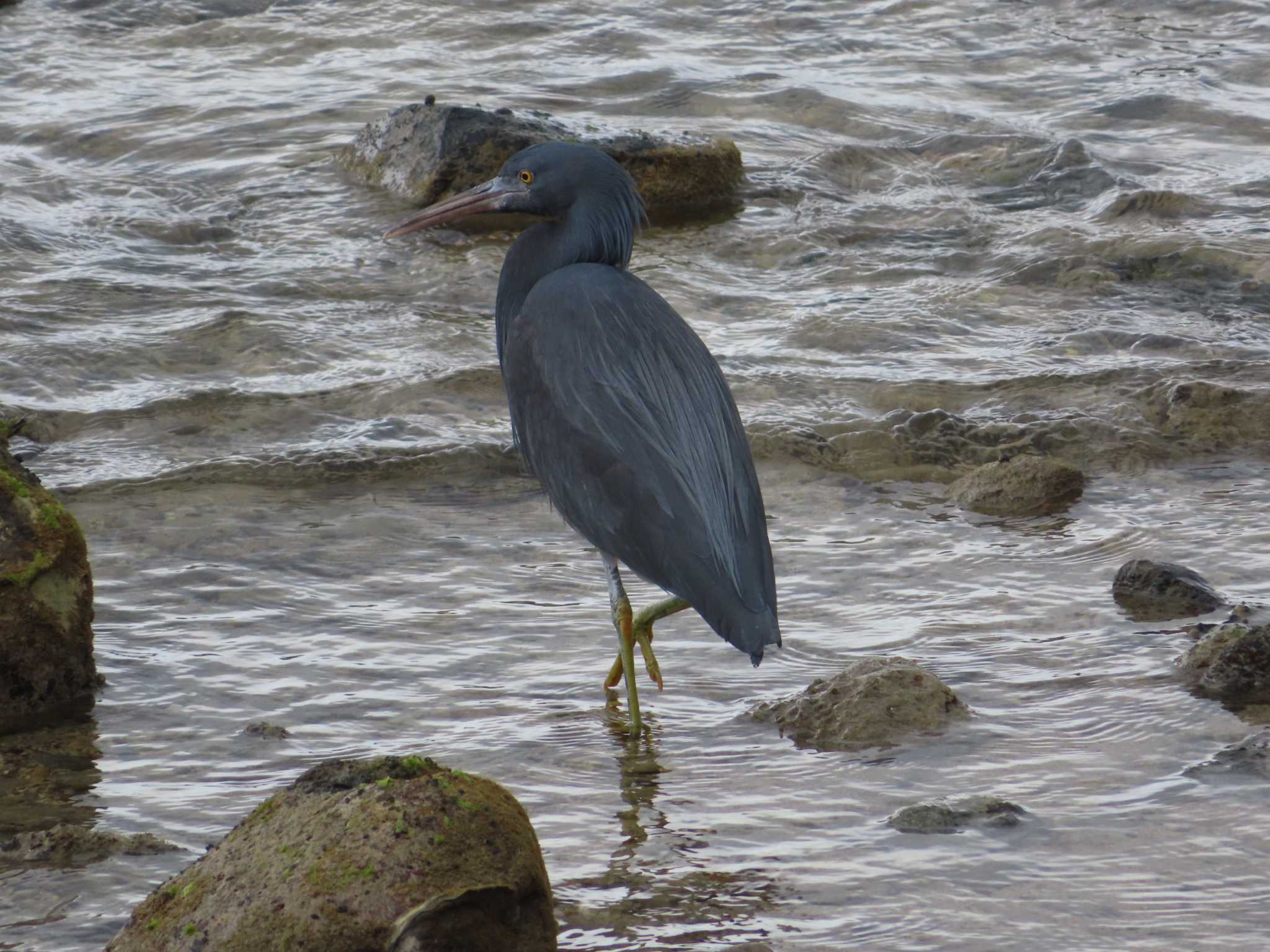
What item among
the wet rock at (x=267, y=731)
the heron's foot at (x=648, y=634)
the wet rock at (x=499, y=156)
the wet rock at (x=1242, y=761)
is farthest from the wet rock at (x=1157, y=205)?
the wet rock at (x=267, y=731)

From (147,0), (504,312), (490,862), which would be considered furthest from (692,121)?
(490,862)

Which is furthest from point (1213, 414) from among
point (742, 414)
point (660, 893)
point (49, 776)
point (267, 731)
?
point (49, 776)

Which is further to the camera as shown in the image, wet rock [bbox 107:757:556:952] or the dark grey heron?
the dark grey heron

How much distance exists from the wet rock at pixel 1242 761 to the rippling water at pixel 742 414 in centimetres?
6

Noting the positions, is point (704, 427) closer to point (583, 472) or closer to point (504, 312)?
point (583, 472)

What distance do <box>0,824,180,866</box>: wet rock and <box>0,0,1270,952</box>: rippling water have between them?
0.18 ft

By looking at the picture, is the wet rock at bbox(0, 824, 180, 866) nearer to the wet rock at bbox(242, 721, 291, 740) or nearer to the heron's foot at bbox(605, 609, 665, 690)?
the wet rock at bbox(242, 721, 291, 740)

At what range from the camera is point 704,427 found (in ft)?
14.9

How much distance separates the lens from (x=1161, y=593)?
A: 495cm

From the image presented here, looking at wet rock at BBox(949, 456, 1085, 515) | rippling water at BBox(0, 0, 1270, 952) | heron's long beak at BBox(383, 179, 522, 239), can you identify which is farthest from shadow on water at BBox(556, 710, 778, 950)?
wet rock at BBox(949, 456, 1085, 515)

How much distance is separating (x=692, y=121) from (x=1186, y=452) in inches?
225

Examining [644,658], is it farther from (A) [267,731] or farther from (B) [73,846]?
(B) [73,846]

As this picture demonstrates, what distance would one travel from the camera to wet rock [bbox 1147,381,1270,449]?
6.54 meters

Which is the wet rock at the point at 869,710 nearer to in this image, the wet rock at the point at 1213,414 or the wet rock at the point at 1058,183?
the wet rock at the point at 1213,414
